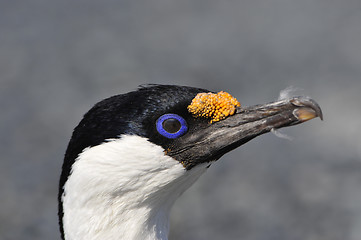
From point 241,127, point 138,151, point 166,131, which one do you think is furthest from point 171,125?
point 241,127

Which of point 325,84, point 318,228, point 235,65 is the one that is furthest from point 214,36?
point 318,228

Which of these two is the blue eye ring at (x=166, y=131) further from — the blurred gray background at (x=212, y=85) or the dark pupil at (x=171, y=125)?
the blurred gray background at (x=212, y=85)

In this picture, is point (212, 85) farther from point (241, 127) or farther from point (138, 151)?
point (138, 151)

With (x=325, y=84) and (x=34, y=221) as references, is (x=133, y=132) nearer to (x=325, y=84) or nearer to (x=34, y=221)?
(x=34, y=221)

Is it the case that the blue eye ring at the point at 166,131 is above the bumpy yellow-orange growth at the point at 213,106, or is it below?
below

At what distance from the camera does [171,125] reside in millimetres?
2939

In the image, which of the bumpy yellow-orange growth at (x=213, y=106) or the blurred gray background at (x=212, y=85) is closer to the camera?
the bumpy yellow-orange growth at (x=213, y=106)

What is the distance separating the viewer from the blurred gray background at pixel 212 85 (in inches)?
255

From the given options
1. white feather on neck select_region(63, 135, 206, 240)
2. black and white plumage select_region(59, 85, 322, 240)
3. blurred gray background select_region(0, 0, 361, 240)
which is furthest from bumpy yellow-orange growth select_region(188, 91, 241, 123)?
blurred gray background select_region(0, 0, 361, 240)

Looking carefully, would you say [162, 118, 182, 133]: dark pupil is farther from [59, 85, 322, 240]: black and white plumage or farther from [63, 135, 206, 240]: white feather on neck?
[63, 135, 206, 240]: white feather on neck

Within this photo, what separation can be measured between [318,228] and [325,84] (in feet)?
6.58

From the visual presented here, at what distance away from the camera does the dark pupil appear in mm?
2922

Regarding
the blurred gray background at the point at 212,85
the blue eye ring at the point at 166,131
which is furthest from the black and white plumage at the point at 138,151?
the blurred gray background at the point at 212,85

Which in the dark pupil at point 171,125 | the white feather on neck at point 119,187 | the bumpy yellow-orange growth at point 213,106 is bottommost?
the white feather on neck at point 119,187
